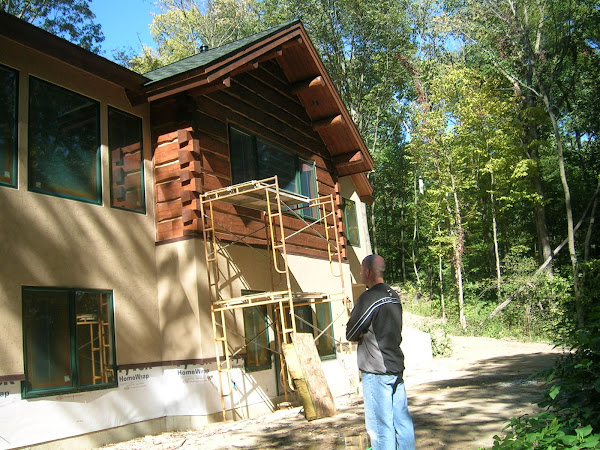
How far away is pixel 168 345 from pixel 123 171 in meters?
2.88

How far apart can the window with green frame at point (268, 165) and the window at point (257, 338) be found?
→ 97.7 inches

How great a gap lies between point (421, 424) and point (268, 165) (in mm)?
6397

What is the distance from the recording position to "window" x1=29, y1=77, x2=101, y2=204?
25.1ft

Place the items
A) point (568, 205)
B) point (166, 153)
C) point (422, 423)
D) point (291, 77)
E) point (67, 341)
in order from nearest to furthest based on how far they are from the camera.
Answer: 1. point (422, 423)
2. point (67, 341)
3. point (166, 153)
4. point (291, 77)
5. point (568, 205)

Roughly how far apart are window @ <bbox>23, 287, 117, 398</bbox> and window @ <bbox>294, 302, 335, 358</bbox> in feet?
16.0

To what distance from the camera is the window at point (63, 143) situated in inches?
302

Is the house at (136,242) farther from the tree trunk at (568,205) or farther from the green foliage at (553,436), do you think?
the tree trunk at (568,205)

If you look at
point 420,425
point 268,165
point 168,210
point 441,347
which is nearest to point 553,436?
point 420,425

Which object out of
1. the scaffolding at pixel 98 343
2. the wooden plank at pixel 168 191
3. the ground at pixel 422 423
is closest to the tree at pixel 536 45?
the ground at pixel 422 423

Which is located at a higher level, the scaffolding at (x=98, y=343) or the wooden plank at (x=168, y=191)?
the wooden plank at (x=168, y=191)

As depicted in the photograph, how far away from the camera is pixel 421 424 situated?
6.91 m

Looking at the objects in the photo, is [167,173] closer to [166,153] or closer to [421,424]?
[166,153]

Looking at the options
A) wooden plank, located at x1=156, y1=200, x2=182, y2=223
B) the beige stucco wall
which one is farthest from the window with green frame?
the beige stucco wall

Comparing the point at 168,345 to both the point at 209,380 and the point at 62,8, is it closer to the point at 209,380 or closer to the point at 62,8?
the point at 209,380
